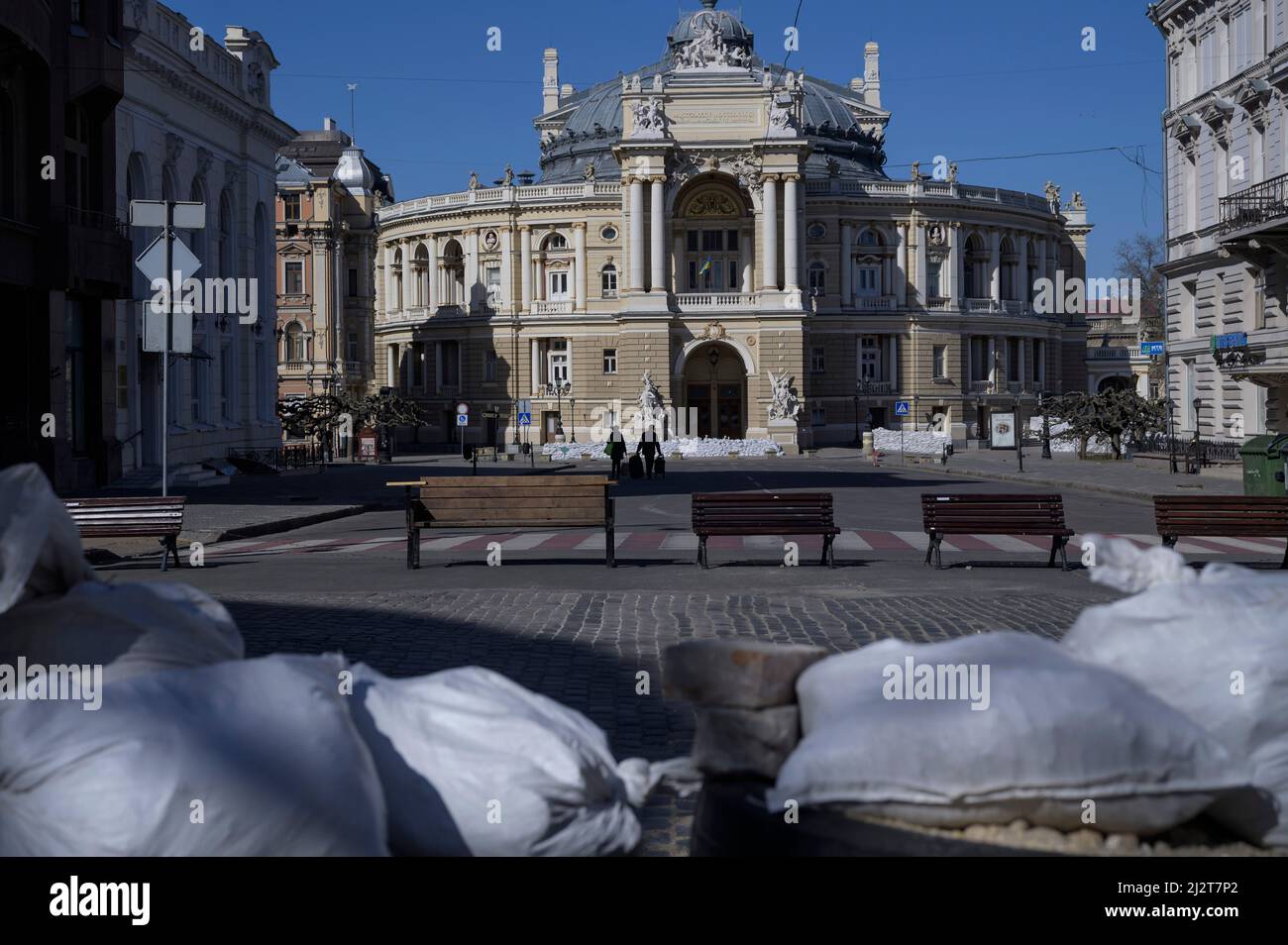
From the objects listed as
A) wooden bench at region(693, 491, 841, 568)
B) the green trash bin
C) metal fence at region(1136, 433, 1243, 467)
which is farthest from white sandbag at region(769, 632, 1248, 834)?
metal fence at region(1136, 433, 1243, 467)

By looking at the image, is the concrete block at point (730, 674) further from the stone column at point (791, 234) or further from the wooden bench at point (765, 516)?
the stone column at point (791, 234)

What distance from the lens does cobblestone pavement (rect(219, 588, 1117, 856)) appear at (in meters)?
8.05

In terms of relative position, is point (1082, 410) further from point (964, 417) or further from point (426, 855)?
point (426, 855)

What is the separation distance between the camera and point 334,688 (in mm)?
3770

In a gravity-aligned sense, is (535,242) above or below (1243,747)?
above

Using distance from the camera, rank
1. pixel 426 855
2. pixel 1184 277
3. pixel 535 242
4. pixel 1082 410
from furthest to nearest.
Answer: pixel 535 242
pixel 1082 410
pixel 1184 277
pixel 426 855

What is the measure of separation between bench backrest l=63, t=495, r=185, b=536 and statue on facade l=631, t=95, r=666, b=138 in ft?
204

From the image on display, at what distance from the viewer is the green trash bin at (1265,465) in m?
23.9

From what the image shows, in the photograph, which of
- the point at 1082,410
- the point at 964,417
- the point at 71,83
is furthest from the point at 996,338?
the point at 71,83

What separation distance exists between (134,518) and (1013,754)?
1410 cm

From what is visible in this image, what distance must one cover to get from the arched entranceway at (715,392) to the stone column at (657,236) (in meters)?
4.37

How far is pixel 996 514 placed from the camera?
51.9 ft

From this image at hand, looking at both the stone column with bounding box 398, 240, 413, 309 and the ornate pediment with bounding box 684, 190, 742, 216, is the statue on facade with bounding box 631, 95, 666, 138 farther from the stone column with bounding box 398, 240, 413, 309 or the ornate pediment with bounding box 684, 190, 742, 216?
the stone column with bounding box 398, 240, 413, 309
